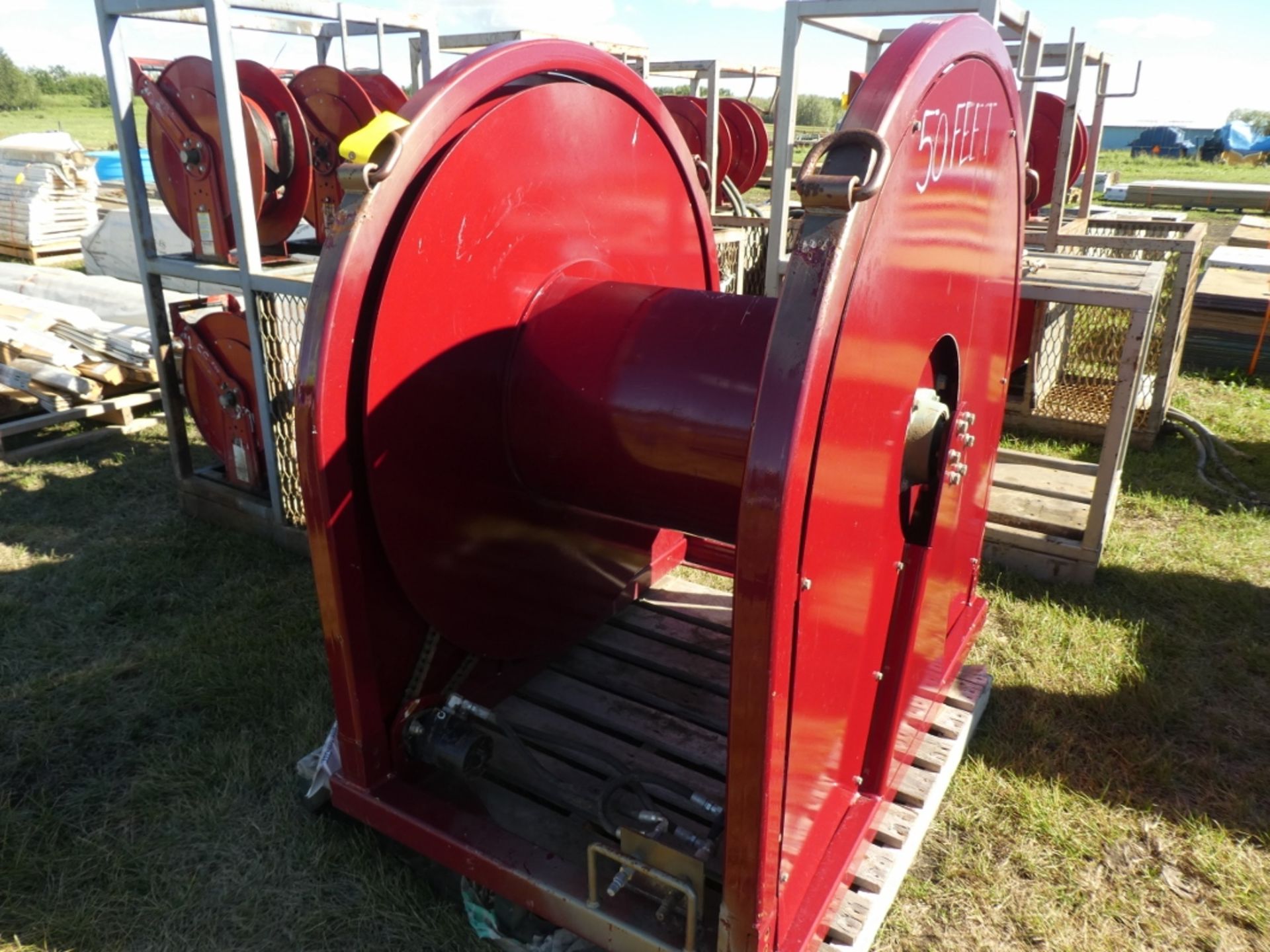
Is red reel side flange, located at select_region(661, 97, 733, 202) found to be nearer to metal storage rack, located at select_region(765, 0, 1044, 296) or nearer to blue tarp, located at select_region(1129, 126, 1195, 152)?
metal storage rack, located at select_region(765, 0, 1044, 296)

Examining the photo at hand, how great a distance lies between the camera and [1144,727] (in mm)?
2912

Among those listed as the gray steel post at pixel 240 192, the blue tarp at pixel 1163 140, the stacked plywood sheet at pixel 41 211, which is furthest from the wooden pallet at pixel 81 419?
the blue tarp at pixel 1163 140

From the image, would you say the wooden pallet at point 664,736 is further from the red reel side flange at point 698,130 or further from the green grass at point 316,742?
the red reel side flange at point 698,130

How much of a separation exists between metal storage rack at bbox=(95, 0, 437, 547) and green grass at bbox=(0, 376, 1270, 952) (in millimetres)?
184

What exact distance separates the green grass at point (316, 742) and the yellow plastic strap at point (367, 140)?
1.64m

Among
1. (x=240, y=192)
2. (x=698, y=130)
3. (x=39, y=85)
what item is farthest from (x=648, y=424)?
(x=39, y=85)

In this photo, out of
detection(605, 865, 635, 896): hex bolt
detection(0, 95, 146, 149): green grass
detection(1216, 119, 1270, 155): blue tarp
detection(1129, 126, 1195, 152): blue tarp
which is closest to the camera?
detection(605, 865, 635, 896): hex bolt

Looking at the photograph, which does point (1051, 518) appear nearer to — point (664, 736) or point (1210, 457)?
point (1210, 457)

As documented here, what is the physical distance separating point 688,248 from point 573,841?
5.46 feet

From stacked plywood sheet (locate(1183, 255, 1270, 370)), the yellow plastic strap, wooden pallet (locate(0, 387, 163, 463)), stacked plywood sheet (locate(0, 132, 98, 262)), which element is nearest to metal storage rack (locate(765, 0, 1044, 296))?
Answer: the yellow plastic strap

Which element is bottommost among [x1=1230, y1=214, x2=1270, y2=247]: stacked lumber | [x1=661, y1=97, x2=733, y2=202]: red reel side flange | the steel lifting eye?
[x1=1230, y1=214, x2=1270, y2=247]: stacked lumber

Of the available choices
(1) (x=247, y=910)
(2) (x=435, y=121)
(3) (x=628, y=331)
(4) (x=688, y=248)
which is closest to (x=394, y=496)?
(3) (x=628, y=331)

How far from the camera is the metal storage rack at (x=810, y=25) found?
3826 mm

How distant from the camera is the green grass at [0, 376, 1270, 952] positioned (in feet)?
7.27
